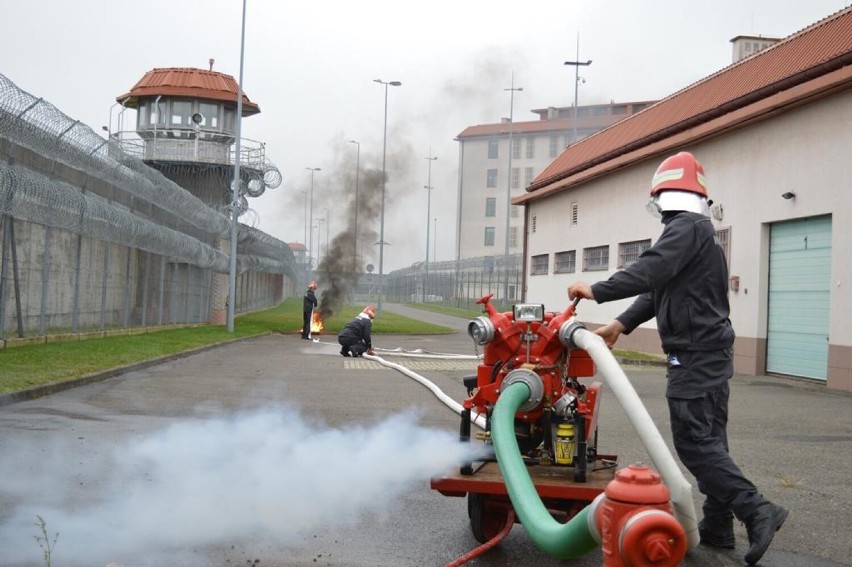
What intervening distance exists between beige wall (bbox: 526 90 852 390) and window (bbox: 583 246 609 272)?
192 cm

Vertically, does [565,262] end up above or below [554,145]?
below

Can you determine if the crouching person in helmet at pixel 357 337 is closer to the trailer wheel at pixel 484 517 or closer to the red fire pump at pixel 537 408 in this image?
the red fire pump at pixel 537 408

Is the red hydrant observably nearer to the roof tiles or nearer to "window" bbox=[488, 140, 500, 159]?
the roof tiles

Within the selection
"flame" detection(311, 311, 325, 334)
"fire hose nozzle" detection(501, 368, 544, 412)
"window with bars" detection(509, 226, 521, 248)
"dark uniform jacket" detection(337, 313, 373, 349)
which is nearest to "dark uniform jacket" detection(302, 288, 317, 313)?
"flame" detection(311, 311, 325, 334)

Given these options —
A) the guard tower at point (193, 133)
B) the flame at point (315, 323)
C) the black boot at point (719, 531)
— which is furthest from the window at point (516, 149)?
the black boot at point (719, 531)

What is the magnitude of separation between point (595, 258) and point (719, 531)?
24070 millimetres

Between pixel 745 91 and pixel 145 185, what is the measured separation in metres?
14.5

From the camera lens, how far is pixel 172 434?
27.3 ft

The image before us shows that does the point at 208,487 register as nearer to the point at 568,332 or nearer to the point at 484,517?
the point at 484,517

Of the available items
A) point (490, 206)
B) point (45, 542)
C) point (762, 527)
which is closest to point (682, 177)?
point (762, 527)

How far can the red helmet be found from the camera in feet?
16.8

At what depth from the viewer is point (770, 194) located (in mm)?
18547

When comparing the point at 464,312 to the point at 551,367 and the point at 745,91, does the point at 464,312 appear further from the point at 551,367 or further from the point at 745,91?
the point at 551,367

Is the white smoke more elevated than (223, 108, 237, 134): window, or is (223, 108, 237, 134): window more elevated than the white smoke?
(223, 108, 237, 134): window
